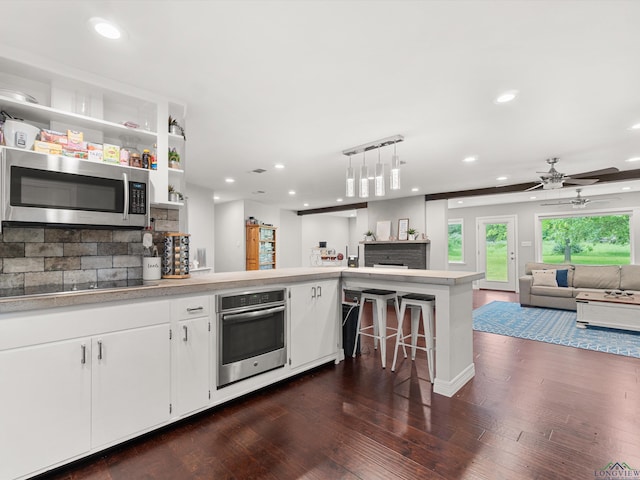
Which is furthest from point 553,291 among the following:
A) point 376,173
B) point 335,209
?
point 335,209

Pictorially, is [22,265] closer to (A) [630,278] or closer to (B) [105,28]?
(B) [105,28]

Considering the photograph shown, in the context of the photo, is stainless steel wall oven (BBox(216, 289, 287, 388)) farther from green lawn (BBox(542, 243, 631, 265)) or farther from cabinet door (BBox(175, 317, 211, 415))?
green lawn (BBox(542, 243, 631, 265))

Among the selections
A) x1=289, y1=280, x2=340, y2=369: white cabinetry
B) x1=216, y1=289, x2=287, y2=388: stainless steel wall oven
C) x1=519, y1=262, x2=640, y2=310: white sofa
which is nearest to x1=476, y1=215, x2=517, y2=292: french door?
x1=519, y1=262, x2=640, y2=310: white sofa

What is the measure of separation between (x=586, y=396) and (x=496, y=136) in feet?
8.27

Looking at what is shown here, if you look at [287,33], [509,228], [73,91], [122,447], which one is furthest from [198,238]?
[509,228]

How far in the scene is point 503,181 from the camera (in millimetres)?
5781

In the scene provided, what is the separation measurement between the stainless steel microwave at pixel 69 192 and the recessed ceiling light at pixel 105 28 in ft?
2.48

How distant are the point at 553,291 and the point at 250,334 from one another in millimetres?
6089

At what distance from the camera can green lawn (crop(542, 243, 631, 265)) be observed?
732cm

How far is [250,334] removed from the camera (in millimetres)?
2562

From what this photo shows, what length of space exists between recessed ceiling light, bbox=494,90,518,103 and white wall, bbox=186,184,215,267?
511cm

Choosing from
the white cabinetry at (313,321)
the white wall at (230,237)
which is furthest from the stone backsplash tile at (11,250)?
the white wall at (230,237)

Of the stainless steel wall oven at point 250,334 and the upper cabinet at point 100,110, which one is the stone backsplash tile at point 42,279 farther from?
the stainless steel wall oven at point 250,334

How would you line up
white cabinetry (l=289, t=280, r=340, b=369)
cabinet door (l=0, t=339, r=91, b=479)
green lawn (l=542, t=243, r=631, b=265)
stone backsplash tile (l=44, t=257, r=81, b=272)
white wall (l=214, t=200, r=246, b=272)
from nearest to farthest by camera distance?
cabinet door (l=0, t=339, r=91, b=479) < stone backsplash tile (l=44, t=257, r=81, b=272) < white cabinetry (l=289, t=280, r=340, b=369) < green lawn (l=542, t=243, r=631, b=265) < white wall (l=214, t=200, r=246, b=272)
